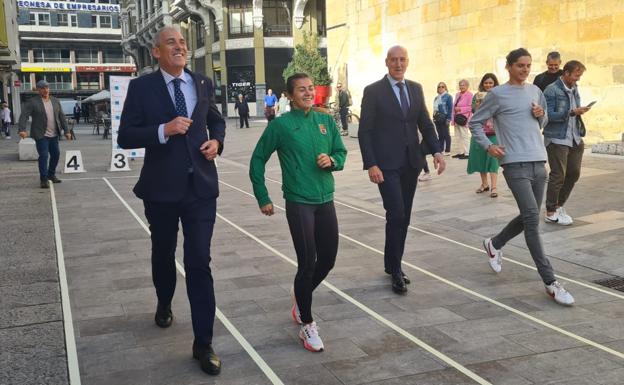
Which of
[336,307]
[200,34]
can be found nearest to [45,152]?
[336,307]

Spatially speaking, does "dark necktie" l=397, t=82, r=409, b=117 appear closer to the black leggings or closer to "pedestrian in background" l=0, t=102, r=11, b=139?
the black leggings

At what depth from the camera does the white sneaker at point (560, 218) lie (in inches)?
302

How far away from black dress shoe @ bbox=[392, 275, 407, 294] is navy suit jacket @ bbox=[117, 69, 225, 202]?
76.1 inches

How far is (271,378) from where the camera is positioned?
3.65 meters

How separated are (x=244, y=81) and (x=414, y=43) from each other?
1110 inches

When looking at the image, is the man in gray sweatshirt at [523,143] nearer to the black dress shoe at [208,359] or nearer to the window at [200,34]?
the black dress shoe at [208,359]

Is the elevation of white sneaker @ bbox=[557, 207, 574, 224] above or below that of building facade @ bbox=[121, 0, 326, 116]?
below

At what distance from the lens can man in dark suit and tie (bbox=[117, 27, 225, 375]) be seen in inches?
150

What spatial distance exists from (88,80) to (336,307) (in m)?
80.2

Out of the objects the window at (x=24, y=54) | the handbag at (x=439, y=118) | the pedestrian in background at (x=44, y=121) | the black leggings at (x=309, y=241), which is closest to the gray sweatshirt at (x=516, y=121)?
the black leggings at (x=309, y=241)

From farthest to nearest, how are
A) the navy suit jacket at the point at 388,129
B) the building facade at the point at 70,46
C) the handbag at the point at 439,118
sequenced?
the building facade at the point at 70,46 → the handbag at the point at 439,118 → the navy suit jacket at the point at 388,129

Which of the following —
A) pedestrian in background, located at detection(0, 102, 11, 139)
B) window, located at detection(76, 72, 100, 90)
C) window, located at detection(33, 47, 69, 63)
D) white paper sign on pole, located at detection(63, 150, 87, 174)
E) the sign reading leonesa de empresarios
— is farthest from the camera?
window, located at detection(76, 72, 100, 90)

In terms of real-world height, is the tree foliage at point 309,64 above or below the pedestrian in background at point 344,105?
above

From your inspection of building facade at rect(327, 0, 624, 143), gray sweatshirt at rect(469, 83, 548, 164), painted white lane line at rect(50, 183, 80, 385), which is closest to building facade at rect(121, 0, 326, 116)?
building facade at rect(327, 0, 624, 143)
